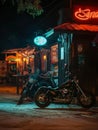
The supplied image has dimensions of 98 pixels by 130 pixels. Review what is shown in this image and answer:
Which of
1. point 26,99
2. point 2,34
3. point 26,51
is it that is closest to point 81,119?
point 26,99

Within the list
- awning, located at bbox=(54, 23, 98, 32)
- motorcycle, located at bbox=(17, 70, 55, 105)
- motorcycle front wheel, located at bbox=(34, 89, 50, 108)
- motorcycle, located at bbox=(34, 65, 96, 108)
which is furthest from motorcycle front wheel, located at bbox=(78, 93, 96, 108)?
awning, located at bbox=(54, 23, 98, 32)

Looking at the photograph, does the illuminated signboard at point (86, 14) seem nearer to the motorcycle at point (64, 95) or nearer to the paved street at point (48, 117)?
the motorcycle at point (64, 95)

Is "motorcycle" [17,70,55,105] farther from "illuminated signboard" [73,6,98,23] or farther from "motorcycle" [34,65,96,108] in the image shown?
"illuminated signboard" [73,6,98,23]

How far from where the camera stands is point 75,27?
18.3 m

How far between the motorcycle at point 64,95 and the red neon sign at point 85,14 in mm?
4465

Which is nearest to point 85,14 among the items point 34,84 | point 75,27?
point 75,27

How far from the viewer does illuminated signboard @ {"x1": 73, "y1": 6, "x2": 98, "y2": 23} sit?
62.9ft

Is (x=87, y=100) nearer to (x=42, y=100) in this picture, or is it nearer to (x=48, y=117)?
(x=42, y=100)

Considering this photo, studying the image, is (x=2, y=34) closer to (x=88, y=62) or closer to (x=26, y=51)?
(x=26, y=51)

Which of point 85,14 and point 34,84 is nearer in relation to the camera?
point 34,84

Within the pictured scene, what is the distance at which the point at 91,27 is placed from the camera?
740 inches

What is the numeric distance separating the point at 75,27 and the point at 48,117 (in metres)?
6.36

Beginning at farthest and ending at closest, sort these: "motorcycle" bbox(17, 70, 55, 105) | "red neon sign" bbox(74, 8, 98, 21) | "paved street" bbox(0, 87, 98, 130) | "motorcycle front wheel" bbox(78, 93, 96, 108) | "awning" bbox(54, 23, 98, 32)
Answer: "red neon sign" bbox(74, 8, 98, 21), "awning" bbox(54, 23, 98, 32), "motorcycle" bbox(17, 70, 55, 105), "motorcycle front wheel" bbox(78, 93, 96, 108), "paved street" bbox(0, 87, 98, 130)

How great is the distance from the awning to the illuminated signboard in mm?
344
